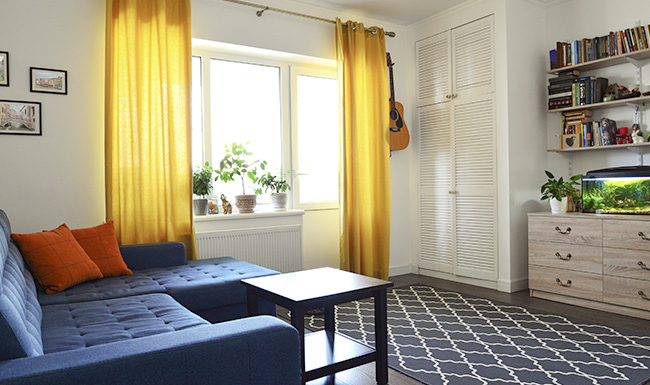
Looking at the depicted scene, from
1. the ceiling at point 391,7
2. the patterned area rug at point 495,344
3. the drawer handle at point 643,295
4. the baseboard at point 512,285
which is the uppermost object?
the ceiling at point 391,7

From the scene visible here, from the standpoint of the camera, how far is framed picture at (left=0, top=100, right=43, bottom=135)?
3.02 metres

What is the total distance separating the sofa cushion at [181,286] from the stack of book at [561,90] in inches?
113

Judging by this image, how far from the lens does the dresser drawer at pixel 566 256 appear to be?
3.44m

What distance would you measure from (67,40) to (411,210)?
11.0 feet

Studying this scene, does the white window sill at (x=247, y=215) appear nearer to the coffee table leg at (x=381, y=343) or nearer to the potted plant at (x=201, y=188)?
the potted plant at (x=201, y=188)

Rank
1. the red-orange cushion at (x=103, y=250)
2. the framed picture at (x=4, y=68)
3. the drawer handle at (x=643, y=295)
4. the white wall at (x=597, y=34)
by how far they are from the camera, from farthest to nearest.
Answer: the white wall at (x=597, y=34) < the drawer handle at (x=643, y=295) < the framed picture at (x=4, y=68) < the red-orange cushion at (x=103, y=250)

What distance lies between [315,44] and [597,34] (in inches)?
93.4

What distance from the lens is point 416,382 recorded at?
2281 millimetres

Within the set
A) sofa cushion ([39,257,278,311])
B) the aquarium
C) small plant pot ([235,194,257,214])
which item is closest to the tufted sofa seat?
sofa cushion ([39,257,278,311])

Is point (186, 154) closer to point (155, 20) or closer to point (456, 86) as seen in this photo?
point (155, 20)

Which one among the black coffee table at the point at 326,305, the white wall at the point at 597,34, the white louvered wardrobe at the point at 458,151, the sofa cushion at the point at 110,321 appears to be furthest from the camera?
the white louvered wardrobe at the point at 458,151

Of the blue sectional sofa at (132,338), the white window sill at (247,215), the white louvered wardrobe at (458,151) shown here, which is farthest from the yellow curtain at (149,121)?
the white louvered wardrobe at (458,151)

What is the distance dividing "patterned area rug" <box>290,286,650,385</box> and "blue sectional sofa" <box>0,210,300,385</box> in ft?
3.49

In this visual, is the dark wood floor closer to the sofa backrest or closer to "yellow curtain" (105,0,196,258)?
the sofa backrest
